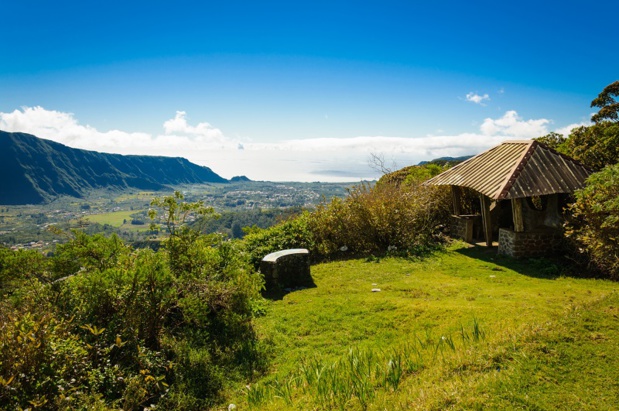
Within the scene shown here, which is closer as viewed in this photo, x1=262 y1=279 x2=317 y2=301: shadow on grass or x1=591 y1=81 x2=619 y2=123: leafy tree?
x1=262 y1=279 x2=317 y2=301: shadow on grass

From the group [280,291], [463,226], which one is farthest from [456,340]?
[463,226]

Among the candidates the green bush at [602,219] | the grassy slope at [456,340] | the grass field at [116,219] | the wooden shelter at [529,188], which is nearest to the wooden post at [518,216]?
the wooden shelter at [529,188]

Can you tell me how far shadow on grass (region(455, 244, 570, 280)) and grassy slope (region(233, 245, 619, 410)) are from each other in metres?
0.07

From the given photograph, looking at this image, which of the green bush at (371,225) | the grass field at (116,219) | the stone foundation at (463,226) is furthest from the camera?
the grass field at (116,219)

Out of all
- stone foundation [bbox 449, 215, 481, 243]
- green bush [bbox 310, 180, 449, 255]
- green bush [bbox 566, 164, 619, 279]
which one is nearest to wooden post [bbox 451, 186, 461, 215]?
stone foundation [bbox 449, 215, 481, 243]

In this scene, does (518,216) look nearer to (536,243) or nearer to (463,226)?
(536,243)

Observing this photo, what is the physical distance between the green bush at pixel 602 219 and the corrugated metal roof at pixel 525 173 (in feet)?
5.57

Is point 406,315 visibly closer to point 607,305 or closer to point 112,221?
point 607,305

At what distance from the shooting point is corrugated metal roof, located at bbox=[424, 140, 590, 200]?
10.8 metres

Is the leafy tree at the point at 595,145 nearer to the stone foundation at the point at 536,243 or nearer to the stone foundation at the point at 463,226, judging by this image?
the stone foundation at the point at 536,243

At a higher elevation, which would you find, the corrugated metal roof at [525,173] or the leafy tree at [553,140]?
the leafy tree at [553,140]

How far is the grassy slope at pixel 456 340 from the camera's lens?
3463 millimetres

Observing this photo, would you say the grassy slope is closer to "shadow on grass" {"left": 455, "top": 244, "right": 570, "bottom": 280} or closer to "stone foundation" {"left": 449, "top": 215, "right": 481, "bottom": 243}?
"shadow on grass" {"left": 455, "top": 244, "right": 570, "bottom": 280}

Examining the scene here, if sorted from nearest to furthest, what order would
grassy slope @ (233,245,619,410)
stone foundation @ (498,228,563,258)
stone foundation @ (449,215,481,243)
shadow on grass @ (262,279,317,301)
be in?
grassy slope @ (233,245,619,410)
shadow on grass @ (262,279,317,301)
stone foundation @ (498,228,563,258)
stone foundation @ (449,215,481,243)
